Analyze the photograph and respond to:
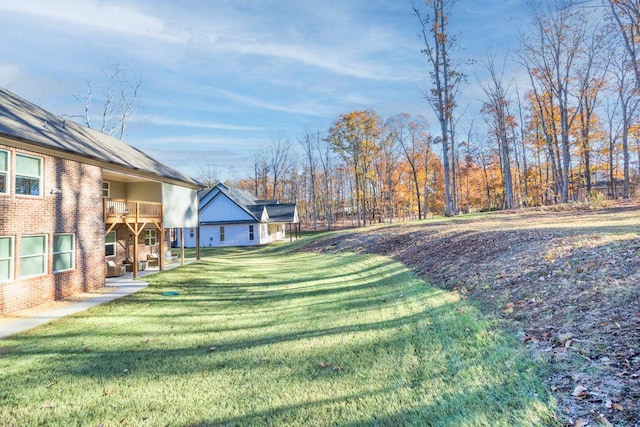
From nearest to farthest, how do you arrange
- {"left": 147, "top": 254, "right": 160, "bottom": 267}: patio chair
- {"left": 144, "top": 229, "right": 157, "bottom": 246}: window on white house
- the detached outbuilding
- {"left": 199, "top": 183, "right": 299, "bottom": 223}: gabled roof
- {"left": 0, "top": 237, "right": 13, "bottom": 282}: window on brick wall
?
{"left": 0, "top": 237, "right": 13, "bottom": 282}: window on brick wall, {"left": 147, "top": 254, "right": 160, "bottom": 267}: patio chair, {"left": 144, "top": 229, "right": 157, "bottom": 246}: window on white house, the detached outbuilding, {"left": 199, "top": 183, "right": 299, "bottom": 223}: gabled roof

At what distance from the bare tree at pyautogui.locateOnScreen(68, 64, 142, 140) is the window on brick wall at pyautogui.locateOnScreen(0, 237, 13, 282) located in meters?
25.6

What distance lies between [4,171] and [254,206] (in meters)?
26.1

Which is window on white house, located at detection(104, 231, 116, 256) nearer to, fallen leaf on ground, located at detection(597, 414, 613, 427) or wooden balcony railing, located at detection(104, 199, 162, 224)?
wooden balcony railing, located at detection(104, 199, 162, 224)

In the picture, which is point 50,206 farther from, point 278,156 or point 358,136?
point 278,156

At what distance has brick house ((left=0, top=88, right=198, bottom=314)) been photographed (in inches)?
324

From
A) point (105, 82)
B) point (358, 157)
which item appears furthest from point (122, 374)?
point (358, 157)

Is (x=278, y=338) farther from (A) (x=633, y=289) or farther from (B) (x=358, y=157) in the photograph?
(B) (x=358, y=157)

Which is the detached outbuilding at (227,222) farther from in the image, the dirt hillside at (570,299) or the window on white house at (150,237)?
the dirt hillside at (570,299)

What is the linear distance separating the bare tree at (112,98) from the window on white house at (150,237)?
17278 millimetres

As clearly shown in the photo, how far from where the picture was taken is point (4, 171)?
816 centimetres

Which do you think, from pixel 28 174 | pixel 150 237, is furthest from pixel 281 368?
pixel 150 237

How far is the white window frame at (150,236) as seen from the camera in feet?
57.9

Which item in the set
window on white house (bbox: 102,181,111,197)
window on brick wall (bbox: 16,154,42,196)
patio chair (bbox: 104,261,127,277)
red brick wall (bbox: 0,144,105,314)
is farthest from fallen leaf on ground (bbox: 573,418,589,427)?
window on white house (bbox: 102,181,111,197)

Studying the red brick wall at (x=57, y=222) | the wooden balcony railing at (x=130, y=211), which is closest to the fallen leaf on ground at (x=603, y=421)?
the red brick wall at (x=57, y=222)
